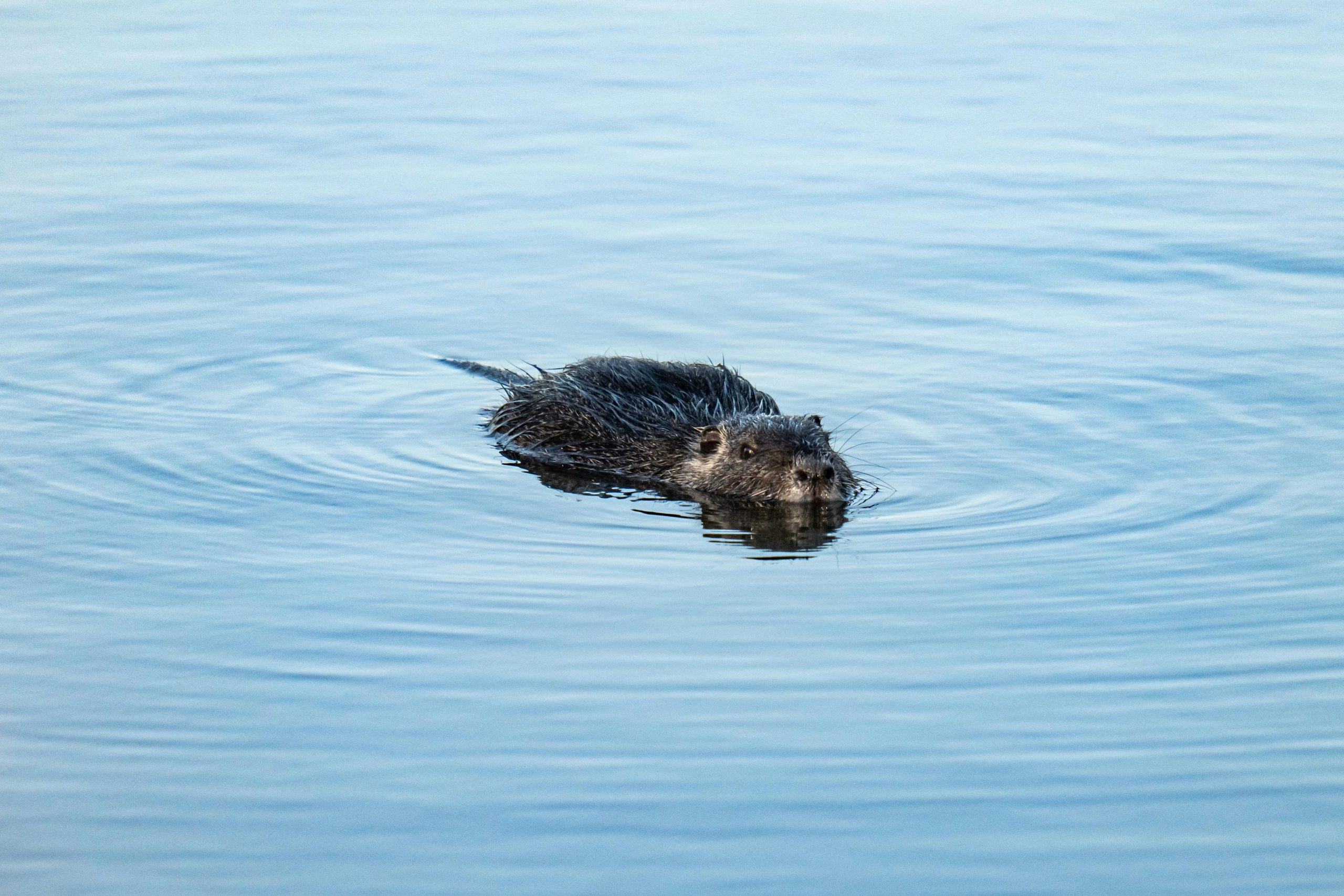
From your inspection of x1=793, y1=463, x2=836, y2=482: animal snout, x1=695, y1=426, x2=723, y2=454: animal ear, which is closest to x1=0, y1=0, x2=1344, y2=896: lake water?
x1=793, y1=463, x2=836, y2=482: animal snout

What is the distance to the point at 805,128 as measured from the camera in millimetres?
16219

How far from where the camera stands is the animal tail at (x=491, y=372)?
10773 millimetres

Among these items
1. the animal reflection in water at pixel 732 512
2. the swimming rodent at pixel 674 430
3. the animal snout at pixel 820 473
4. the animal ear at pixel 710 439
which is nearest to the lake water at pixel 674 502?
the animal reflection in water at pixel 732 512

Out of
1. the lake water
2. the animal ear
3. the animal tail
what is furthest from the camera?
the animal tail

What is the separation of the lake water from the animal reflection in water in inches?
1.8

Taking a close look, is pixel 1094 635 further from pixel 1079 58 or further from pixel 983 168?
pixel 1079 58

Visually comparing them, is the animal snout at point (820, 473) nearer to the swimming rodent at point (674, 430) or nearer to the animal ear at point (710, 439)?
the swimming rodent at point (674, 430)

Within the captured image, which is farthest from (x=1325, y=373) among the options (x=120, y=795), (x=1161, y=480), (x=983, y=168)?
(x=120, y=795)

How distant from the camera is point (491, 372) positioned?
435 inches

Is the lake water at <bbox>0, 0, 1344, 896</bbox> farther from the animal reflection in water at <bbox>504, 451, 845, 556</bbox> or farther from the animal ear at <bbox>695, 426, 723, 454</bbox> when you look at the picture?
the animal ear at <bbox>695, 426, 723, 454</bbox>

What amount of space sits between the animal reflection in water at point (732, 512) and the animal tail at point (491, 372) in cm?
94

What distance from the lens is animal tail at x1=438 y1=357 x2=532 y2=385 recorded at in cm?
1077

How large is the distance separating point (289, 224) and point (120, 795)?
857cm

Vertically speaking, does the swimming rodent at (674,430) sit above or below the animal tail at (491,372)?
below
